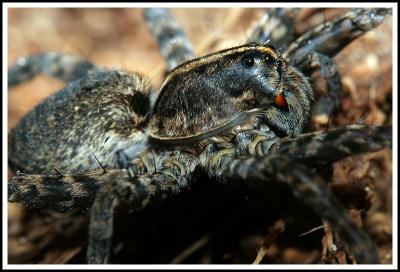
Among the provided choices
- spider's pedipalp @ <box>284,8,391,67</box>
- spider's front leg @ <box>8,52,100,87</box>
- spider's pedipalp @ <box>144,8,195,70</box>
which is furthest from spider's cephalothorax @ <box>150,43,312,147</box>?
spider's front leg @ <box>8,52,100,87</box>

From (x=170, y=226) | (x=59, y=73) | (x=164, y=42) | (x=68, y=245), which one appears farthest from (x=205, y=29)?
(x=68, y=245)

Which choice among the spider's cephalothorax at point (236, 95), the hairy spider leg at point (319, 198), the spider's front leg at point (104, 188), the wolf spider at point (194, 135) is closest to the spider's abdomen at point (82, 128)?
the wolf spider at point (194, 135)

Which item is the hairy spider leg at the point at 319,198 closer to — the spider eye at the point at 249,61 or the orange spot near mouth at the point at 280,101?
the orange spot near mouth at the point at 280,101

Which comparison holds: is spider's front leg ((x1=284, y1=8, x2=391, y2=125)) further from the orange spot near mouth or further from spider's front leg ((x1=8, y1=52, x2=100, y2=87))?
spider's front leg ((x1=8, y1=52, x2=100, y2=87))

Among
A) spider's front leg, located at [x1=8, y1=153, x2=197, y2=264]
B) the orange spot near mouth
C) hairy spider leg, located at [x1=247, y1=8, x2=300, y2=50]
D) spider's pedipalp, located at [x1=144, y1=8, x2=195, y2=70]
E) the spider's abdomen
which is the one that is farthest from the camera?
spider's pedipalp, located at [x1=144, y1=8, x2=195, y2=70]

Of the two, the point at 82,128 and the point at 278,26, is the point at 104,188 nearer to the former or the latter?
the point at 82,128

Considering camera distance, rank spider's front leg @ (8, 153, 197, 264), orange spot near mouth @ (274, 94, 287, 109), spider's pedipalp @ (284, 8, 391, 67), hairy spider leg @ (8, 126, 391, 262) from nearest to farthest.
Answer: hairy spider leg @ (8, 126, 391, 262) → spider's front leg @ (8, 153, 197, 264) → orange spot near mouth @ (274, 94, 287, 109) → spider's pedipalp @ (284, 8, 391, 67)

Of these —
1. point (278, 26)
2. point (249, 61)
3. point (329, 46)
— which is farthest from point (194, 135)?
point (278, 26)
